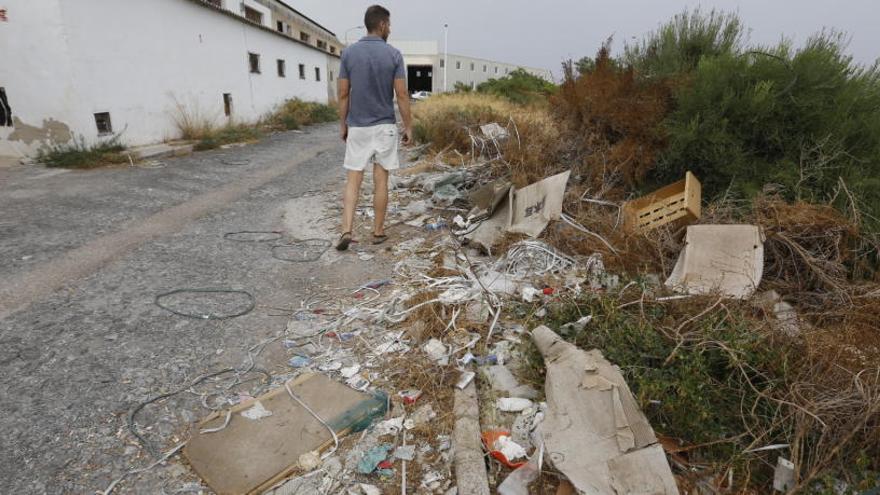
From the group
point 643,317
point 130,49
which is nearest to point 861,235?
point 643,317

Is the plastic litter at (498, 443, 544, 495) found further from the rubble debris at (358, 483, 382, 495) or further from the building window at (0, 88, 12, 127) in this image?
the building window at (0, 88, 12, 127)

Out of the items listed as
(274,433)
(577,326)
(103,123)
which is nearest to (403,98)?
(577,326)

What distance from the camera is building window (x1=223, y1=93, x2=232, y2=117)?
12.9 m

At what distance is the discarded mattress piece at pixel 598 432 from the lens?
5.22 ft

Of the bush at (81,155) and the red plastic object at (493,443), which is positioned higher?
the bush at (81,155)

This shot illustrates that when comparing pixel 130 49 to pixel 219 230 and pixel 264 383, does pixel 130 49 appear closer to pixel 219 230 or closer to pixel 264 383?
pixel 219 230

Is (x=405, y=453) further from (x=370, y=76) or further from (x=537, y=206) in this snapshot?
(x=370, y=76)

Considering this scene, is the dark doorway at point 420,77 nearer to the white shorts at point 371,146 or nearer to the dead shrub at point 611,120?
the dead shrub at point 611,120

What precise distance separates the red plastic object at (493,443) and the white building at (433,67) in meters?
46.3

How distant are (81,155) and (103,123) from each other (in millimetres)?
1449

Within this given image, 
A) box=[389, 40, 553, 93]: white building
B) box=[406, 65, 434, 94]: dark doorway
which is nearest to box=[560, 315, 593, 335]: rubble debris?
box=[389, 40, 553, 93]: white building

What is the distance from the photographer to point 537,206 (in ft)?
13.2

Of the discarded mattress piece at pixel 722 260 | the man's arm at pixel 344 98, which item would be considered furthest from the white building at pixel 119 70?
the discarded mattress piece at pixel 722 260

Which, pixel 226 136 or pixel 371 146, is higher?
pixel 371 146
